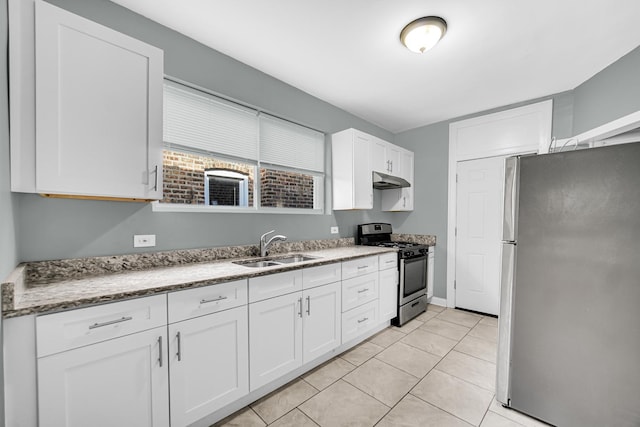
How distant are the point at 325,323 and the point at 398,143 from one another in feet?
11.0

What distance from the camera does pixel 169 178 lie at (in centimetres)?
262

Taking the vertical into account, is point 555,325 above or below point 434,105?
Answer: below

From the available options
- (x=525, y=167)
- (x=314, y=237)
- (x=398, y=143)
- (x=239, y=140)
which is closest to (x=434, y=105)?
(x=398, y=143)

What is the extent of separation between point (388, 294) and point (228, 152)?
2.36 m

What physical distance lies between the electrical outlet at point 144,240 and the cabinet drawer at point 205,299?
679 mm

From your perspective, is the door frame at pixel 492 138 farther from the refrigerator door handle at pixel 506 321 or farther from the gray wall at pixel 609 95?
the refrigerator door handle at pixel 506 321

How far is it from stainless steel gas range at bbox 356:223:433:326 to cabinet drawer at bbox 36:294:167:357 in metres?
2.59

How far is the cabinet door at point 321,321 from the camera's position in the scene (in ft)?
6.80

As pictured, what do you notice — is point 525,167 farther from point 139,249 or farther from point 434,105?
point 139,249

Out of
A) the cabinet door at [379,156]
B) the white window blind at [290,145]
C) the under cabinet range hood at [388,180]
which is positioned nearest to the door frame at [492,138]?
the under cabinet range hood at [388,180]

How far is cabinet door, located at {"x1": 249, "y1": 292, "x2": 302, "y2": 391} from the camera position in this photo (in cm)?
172

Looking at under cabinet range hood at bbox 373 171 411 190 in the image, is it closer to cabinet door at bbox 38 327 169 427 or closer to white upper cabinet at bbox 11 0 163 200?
white upper cabinet at bbox 11 0 163 200

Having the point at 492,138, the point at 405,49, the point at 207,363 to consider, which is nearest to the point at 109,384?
the point at 207,363

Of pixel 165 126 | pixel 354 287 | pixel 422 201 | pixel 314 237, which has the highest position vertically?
pixel 165 126
